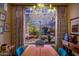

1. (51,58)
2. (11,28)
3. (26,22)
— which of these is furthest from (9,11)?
(51,58)

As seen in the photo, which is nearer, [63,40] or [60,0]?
[60,0]

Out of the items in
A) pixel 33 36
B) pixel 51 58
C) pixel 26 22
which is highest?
pixel 26 22

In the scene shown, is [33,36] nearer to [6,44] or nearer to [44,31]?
[44,31]

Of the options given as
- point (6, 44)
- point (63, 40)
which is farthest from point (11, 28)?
point (63, 40)

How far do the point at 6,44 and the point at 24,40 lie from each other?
11.4 inches

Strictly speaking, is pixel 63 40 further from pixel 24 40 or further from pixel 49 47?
pixel 24 40

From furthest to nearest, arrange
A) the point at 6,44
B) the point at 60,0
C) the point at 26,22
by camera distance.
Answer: the point at 26,22 < the point at 6,44 < the point at 60,0

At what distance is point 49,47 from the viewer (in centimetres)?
206

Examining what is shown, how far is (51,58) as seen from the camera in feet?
4.36

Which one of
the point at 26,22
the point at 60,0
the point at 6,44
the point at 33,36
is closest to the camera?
the point at 60,0

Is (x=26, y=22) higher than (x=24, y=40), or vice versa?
(x=26, y=22)

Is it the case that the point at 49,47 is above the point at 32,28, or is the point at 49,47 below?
below

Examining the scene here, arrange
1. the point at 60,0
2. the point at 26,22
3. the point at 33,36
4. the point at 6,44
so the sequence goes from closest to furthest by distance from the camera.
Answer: the point at 60,0
the point at 6,44
the point at 33,36
the point at 26,22

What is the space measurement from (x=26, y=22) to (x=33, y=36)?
10.7 inches
